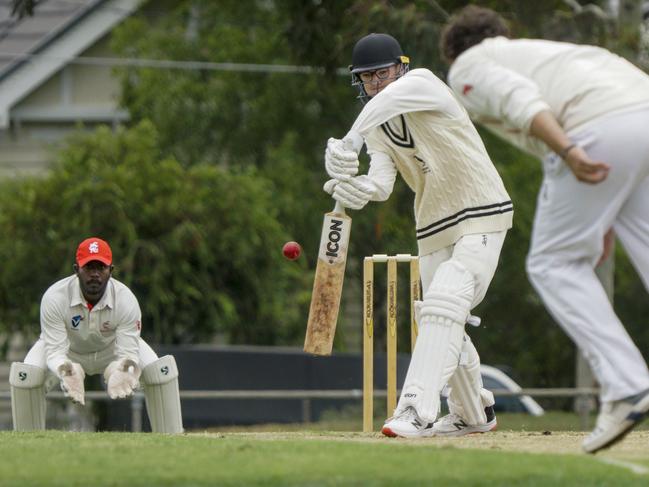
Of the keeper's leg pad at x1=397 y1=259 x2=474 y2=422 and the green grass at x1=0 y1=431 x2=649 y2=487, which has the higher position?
the keeper's leg pad at x1=397 y1=259 x2=474 y2=422

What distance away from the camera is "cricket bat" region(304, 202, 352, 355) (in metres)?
8.04

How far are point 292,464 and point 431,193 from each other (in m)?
2.10

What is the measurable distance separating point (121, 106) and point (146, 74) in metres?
0.73

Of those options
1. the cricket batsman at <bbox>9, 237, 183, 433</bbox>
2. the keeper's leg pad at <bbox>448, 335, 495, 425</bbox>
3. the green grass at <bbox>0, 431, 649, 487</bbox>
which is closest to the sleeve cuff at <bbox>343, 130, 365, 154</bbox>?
the keeper's leg pad at <bbox>448, 335, 495, 425</bbox>

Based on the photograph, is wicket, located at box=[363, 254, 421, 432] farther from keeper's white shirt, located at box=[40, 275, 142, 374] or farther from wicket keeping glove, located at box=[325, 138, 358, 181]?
keeper's white shirt, located at box=[40, 275, 142, 374]

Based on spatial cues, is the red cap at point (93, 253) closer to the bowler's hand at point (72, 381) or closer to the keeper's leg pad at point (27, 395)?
the keeper's leg pad at point (27, 395)

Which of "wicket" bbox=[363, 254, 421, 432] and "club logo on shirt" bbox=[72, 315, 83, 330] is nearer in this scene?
"wicket" bbox=[363, 254, 421, 432]

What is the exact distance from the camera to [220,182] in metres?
17.5

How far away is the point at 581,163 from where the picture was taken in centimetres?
597

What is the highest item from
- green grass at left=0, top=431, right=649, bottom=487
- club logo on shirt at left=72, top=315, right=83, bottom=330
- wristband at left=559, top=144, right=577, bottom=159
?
wristband at left=559, top=144, right=577, bottom=159

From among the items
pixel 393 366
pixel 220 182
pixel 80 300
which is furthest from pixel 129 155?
pixel 393 366

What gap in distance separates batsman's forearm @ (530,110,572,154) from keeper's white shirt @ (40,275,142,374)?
14.1 feet

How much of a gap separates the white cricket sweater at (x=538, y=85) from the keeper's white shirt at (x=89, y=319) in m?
4.08

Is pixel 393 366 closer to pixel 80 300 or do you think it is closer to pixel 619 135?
pixel 80 300
